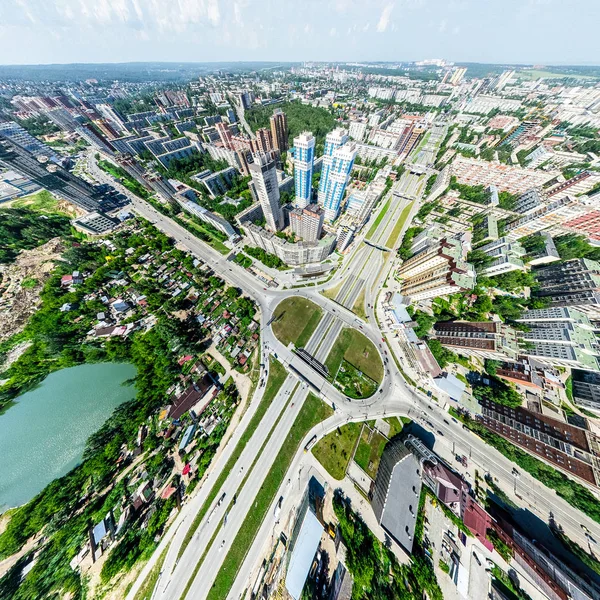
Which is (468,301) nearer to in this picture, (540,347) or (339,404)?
(540,347)

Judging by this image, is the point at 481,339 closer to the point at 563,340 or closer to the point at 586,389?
the point at 563,340

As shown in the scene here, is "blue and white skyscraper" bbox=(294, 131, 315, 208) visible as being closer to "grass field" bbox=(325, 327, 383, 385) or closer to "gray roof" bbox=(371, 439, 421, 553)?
"grass field" bbox=(325, 327, 383, 385)

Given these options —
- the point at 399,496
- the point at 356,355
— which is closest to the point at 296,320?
the point at 356,355

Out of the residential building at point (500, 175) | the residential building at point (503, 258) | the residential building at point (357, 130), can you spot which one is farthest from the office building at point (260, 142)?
the residential building at point (503, 258)

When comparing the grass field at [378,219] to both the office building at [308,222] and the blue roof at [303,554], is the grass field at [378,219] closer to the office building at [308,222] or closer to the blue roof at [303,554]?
the office building at [308,222]

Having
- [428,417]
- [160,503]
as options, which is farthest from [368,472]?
[160,503]
